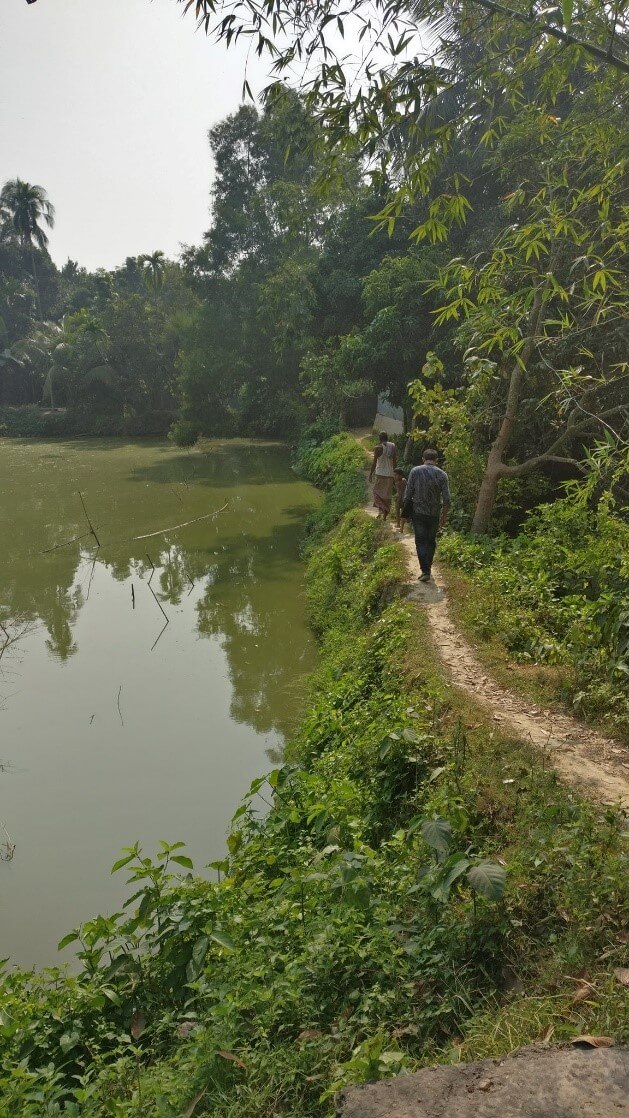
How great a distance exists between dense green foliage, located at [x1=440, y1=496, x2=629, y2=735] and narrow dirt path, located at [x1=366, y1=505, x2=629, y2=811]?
0.20 metres

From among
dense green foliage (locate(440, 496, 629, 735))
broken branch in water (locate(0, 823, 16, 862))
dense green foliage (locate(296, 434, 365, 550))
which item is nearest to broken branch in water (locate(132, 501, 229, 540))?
dense green foliage (locate(296, 434, 365, 550))

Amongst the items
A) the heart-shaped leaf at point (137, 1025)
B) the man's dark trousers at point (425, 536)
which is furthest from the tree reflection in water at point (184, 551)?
the heart-shaped leaf at point (137, 1025)

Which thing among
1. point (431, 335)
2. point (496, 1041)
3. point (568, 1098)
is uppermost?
point (431, 335)

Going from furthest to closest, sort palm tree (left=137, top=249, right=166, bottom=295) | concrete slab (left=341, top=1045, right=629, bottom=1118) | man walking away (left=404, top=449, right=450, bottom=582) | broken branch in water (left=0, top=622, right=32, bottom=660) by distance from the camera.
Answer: palm tree (left=137, top=249, right=166, bottom=295) → broken branch in water (left=0, top=622, right=32, bottom=660) → man walking away (left=404, top=449, right=450, bottom=582) → concrete slab (left=341, top=1045, right=629, bottom=1118)

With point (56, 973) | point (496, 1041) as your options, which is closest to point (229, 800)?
point (56, 973)

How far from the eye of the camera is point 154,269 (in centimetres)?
4031

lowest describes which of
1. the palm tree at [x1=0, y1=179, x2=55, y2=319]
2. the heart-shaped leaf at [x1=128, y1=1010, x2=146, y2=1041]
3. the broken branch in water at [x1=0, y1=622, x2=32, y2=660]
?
the heart-shaped leaf at [x1=128, y1=1010, x2=146, y2=1041]

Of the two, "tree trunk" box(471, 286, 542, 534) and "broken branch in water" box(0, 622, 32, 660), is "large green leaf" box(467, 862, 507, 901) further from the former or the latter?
"broken branch in water" box(0, 622, 32, 660)

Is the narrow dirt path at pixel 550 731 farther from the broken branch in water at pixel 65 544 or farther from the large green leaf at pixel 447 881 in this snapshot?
the broken branch in water at pixel 65 544

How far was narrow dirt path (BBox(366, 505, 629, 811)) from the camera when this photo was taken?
4496mm

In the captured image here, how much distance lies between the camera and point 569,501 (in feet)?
31.1

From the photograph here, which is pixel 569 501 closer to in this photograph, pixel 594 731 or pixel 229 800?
pixel 594 731

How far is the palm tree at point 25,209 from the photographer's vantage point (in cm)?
5044

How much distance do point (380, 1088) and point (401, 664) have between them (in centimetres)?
403
